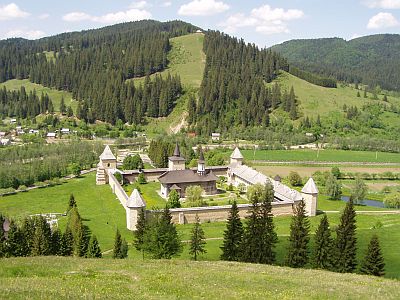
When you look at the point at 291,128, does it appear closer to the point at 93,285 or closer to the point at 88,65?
the point at 88,65

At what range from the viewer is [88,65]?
182375mm

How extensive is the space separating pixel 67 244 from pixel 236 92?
11418 cm

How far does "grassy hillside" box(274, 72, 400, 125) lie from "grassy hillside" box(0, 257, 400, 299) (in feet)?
391

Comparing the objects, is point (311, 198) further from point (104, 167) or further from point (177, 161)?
point (104, 167)

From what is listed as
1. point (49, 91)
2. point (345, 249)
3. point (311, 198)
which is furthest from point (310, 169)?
point (49, 91)

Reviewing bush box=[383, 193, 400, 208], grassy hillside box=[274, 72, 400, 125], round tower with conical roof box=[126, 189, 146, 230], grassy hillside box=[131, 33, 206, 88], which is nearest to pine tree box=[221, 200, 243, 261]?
round tower with conical roof box=[126, 189, 146, 230]

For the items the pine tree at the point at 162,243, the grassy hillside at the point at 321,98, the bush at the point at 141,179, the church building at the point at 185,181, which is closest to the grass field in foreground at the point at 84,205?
the bush at the point at 141,179

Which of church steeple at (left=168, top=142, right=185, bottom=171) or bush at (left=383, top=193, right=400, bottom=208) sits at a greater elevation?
church steeple at (left=168, top=142, right=185, bottom=171)

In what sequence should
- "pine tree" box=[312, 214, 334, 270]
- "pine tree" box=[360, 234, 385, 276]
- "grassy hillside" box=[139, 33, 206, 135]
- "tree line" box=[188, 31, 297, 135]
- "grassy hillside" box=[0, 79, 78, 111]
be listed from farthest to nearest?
"grassy hillside" box=[0, 79, 78, 111] < "grassy hillside" box=[139, 33, 206, 135] < "tree line" box=[188, 31, 297, 135] < "pine tree" box=[312, 214, 334, 270] < "pine tree" box=[360, 234, 385, 276]

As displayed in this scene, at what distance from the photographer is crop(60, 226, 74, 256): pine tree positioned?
4034 cm

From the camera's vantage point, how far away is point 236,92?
149 metres

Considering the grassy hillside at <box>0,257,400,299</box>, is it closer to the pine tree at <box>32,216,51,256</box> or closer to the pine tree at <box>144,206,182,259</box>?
the pine tree at <box>144,206,182,259</box>

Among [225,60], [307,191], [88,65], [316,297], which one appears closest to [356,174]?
[307,191]

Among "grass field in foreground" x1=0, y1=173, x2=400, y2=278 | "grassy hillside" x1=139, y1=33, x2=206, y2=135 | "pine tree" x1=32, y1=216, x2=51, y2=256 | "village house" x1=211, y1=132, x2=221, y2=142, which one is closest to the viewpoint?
"pine tree" x1=32, y1=216, x2=51, y2=256
